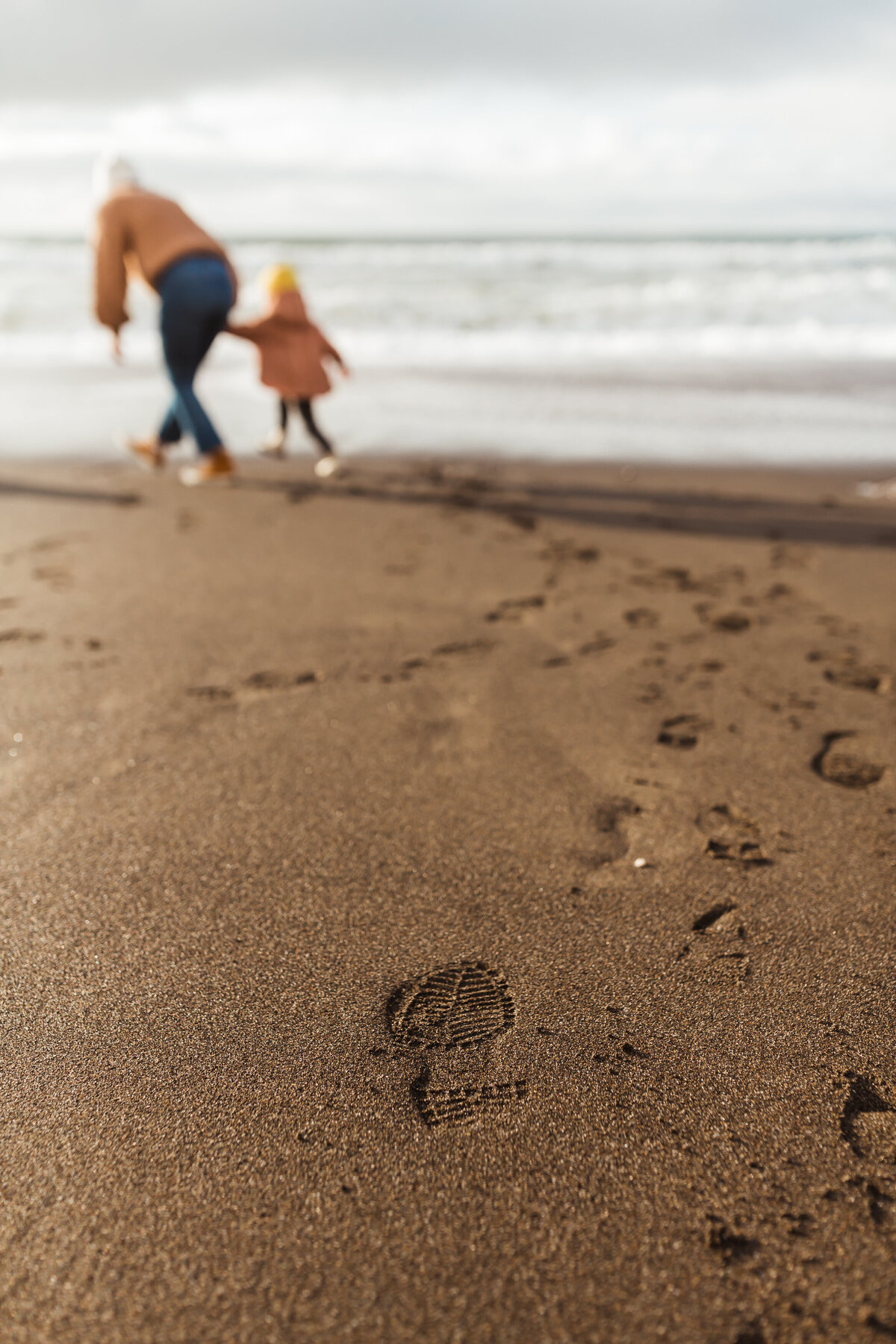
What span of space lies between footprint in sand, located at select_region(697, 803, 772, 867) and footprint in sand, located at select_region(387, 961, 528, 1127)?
62 centimetres

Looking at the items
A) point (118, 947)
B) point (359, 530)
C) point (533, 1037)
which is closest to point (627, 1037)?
point (533, 1037)

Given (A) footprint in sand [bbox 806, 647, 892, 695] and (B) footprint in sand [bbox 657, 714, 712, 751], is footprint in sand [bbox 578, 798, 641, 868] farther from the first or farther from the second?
(A) footprint in sand [bbox 806, 647, 892, 695]

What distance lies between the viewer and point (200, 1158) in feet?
4.26

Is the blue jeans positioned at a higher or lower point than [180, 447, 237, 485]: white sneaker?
higher

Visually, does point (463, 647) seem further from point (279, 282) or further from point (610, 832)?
point (279, 282)

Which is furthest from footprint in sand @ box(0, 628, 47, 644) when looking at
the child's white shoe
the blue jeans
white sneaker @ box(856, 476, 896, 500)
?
white sneaker @ box(856, 476, 896, 500)

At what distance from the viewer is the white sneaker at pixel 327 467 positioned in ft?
17.3

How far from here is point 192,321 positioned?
182 inches

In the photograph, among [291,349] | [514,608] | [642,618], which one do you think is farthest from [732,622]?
[291,349]

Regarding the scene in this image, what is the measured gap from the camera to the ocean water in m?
6.27

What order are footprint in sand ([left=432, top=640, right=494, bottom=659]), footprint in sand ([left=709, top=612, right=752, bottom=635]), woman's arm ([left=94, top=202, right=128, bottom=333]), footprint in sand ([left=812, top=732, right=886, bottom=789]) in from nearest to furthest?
footprint in sand ([left=812, top=732, right=886, bottom=789]) < footprint in sand ([left=432, top=640, right=494, bottom=659]) < footprint in sand ([left=709, top=612, right=752, bottom=635]) < woman's arm ([left=94, top=202, right=128, bottom=333])

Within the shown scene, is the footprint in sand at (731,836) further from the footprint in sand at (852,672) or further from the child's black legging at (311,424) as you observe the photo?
the child's black legging at (311,424)

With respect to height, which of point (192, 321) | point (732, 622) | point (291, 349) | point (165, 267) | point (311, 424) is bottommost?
point (732, 622)

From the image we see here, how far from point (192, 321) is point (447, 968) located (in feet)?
12.9
